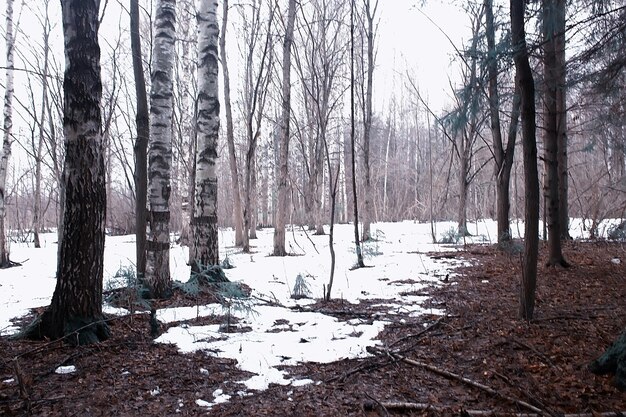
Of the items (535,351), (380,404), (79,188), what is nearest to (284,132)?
(79,188)

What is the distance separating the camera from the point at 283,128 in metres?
10.1

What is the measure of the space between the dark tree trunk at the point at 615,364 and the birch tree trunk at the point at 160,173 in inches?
183

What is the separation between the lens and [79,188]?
354 centimetres

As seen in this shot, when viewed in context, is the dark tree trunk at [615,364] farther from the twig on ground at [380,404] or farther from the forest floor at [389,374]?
the twig on ground at [380,404]

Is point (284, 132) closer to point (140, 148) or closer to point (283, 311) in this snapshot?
point (140, 148)

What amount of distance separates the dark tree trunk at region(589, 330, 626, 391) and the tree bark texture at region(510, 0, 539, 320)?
114 cm

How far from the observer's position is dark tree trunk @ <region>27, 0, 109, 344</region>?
139 inches

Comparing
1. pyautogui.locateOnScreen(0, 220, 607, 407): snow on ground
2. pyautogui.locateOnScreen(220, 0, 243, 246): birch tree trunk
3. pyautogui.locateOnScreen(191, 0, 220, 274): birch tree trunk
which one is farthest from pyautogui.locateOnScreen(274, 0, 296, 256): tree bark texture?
pyautogui.locateOnScreen(191, 0, 220, 274): birch tree trunk

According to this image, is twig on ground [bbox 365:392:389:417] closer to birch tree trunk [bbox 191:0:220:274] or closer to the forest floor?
the forest floor

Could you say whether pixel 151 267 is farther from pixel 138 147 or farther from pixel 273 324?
pixel 273 324

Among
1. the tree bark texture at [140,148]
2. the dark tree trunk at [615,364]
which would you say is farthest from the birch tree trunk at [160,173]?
the dark tree trunk at [615,364]

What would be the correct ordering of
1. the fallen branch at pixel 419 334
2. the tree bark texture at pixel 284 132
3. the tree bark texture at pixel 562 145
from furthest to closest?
the tree bark texture at pixel 284 132 < the tree bark texture at pixel 562 145 < the fallen branch at pixel 419 334

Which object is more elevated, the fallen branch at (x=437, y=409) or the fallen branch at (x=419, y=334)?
the fallen branch at (x=419, y=334)

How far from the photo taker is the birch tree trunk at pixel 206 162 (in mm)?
A: 6441
